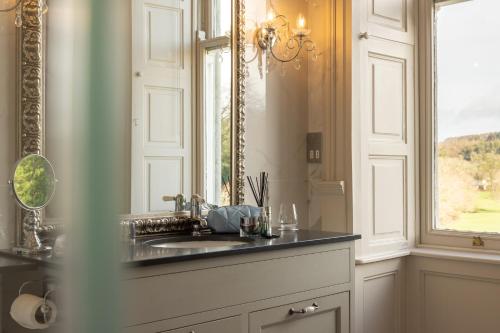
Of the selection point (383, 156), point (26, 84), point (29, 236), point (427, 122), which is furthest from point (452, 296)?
point (26, 84)

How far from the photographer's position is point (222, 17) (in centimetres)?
275

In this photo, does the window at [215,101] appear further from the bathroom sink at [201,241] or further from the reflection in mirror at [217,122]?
the bathroom sink at [201,241]

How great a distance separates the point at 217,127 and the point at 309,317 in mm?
936

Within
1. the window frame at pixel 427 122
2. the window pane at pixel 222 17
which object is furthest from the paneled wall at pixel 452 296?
the window pane at pixel 222 17

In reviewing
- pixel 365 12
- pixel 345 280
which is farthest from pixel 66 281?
pixel 365 12

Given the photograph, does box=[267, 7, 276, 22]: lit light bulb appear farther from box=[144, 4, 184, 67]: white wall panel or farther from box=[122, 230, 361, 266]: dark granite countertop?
box=[122, 230, 361, 266]: dark granite countertop

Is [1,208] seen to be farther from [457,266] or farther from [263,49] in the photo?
[457,266]

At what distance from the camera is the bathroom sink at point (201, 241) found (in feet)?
7.63

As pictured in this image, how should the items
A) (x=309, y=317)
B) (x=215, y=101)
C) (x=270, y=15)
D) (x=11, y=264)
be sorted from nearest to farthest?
(x=11, y=264) < (x=309, y=317) < (x=215, y=101) < (x=270, y=15)

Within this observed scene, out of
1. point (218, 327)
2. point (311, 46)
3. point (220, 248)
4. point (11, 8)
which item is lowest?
point (218, 327)

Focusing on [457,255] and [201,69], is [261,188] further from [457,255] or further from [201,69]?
[457,255]

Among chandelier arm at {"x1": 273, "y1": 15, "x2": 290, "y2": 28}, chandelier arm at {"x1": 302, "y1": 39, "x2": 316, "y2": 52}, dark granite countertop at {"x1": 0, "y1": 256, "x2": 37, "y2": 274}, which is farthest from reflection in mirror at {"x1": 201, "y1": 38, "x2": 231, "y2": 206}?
dark granite countertop at {"x1": 0, "y1": 256, "x2": 37, "y2": 274}

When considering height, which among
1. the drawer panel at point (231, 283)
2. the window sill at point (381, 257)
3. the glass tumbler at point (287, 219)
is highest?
the glass tumbler at point (287, 219)

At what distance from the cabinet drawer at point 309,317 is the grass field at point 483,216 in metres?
1.14
